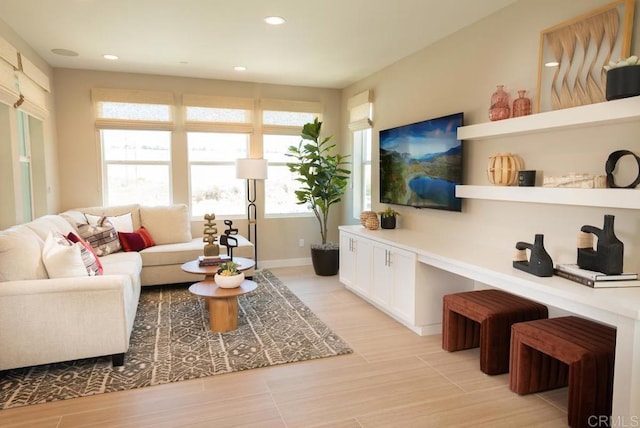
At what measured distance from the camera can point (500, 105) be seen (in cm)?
306

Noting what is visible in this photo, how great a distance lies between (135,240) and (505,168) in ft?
13.0

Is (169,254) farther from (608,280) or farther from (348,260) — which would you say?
(608,280)

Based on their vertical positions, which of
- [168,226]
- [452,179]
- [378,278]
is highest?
[452,179]

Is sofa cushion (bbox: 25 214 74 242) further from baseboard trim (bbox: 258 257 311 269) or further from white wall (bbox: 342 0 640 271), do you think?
white wall (bbox: 342 0 640 271)

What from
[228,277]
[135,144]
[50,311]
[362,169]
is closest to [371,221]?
[362,169]

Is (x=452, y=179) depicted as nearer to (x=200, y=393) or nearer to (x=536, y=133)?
(x=536, y=133)

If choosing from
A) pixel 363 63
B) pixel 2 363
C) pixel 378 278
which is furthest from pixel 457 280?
pixel 2 363

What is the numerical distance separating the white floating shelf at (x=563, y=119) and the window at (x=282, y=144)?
317cm

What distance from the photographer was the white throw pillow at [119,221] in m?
4.79

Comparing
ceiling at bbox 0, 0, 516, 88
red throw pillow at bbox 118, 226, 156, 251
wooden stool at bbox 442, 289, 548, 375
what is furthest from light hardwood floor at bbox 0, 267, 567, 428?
ceiling at bbox 0, 0, 516, 88

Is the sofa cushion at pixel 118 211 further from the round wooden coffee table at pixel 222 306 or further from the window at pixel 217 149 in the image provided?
the round wooden coffee table at pixel 222 306

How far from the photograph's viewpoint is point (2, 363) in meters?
2.64

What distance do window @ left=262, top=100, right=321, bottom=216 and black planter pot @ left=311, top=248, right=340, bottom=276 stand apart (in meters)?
0.97

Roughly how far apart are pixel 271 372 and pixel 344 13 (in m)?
2.78
